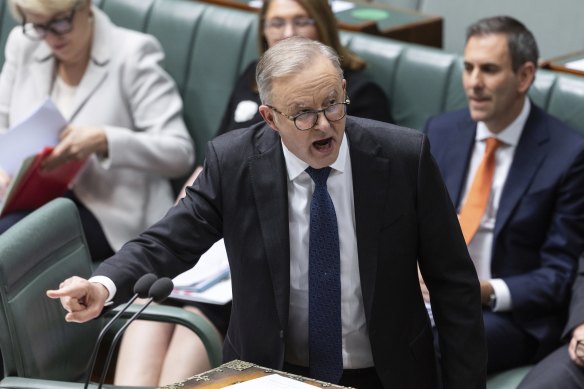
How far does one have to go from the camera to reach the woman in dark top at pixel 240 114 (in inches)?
117

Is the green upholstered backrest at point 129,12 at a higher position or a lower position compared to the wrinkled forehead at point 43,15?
lower

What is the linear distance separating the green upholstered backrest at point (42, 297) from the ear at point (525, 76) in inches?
48.3

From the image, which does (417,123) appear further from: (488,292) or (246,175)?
(246,175)

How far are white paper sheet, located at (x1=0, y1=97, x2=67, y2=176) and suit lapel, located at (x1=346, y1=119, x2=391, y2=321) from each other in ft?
5.05

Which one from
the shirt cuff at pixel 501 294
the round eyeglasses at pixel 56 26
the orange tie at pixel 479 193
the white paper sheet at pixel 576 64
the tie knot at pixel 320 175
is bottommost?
the shirt cuff at pixel 501 294

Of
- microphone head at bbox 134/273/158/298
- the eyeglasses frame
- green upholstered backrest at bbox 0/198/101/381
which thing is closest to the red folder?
the eyeglasses frame

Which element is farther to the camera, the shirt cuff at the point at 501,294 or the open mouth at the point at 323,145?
the shirt cuff at the point at 501,294

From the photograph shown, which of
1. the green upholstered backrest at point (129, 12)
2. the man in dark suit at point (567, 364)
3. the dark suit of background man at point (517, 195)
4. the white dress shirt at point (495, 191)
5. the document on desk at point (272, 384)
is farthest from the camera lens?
the green upholstered backrest at point (129, 12)

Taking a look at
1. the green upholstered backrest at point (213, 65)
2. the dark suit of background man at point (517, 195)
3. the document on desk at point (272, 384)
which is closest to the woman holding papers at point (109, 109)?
the green upholstered backrest at point (213, 65)

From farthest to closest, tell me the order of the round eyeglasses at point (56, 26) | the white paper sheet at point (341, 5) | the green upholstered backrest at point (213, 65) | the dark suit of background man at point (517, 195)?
the white paper sheet at point (341, 5)
the green upholstered backrest at point (213, 65)
the round eyeglasses at point (56, 26)
the dark suit of background man at point (517, 195)

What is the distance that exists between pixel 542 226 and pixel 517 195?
0.11m

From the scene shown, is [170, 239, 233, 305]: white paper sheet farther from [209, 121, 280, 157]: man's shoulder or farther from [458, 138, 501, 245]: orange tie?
[209, 121, 280, 157]: man's shoulder

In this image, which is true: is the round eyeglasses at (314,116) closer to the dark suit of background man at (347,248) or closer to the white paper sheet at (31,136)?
the dark suit of background man at (347,248)

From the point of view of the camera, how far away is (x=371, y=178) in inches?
83.7
